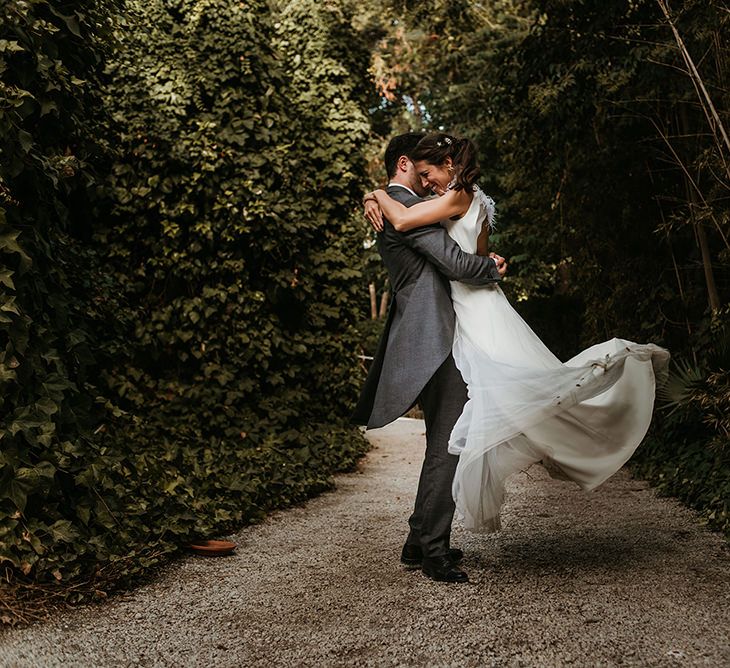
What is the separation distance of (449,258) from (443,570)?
136 centimetres

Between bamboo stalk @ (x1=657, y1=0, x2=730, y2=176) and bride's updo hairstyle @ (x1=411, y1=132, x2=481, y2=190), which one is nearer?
bride's updo hairstyle @ (x1=411, y1=132, x2=481, y2=190)

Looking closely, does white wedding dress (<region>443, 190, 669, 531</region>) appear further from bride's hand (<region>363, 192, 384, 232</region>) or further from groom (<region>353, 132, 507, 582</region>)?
bride's hand (<region>363, 192, 384, 232</region>)

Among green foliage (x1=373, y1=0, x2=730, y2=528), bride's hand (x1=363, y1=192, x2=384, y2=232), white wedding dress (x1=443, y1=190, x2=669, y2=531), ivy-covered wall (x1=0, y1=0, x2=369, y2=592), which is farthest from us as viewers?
green foliage (x1=373, y1=0, x2=730, y2=528)

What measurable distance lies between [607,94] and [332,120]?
2.58 m

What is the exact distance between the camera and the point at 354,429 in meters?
7.41

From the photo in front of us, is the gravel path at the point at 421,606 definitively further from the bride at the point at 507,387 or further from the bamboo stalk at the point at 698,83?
the bamboo stalk at the point at 698,83

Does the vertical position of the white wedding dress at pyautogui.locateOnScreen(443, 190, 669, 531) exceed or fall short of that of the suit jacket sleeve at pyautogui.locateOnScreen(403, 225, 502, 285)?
it falls short

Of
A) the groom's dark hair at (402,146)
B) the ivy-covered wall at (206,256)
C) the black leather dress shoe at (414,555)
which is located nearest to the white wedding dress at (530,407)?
the black leather dress shoe at (414,555)

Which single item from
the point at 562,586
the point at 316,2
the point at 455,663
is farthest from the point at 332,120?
the point at 455,663

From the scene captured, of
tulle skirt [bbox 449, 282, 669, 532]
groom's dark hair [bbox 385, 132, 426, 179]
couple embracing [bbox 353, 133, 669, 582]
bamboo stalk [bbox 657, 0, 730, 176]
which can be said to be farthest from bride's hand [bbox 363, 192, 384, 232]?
bamboo stalk [bbox 657, 0, 730, 176]

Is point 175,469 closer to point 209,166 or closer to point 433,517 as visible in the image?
point 433,517

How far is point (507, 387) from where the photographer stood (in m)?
3.21

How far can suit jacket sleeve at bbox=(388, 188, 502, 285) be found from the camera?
339 cm

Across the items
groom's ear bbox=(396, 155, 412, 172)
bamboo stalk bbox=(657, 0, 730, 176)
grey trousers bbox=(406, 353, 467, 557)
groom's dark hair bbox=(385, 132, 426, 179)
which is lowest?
grey trousers bbox=(406, 353, 467, 557)
